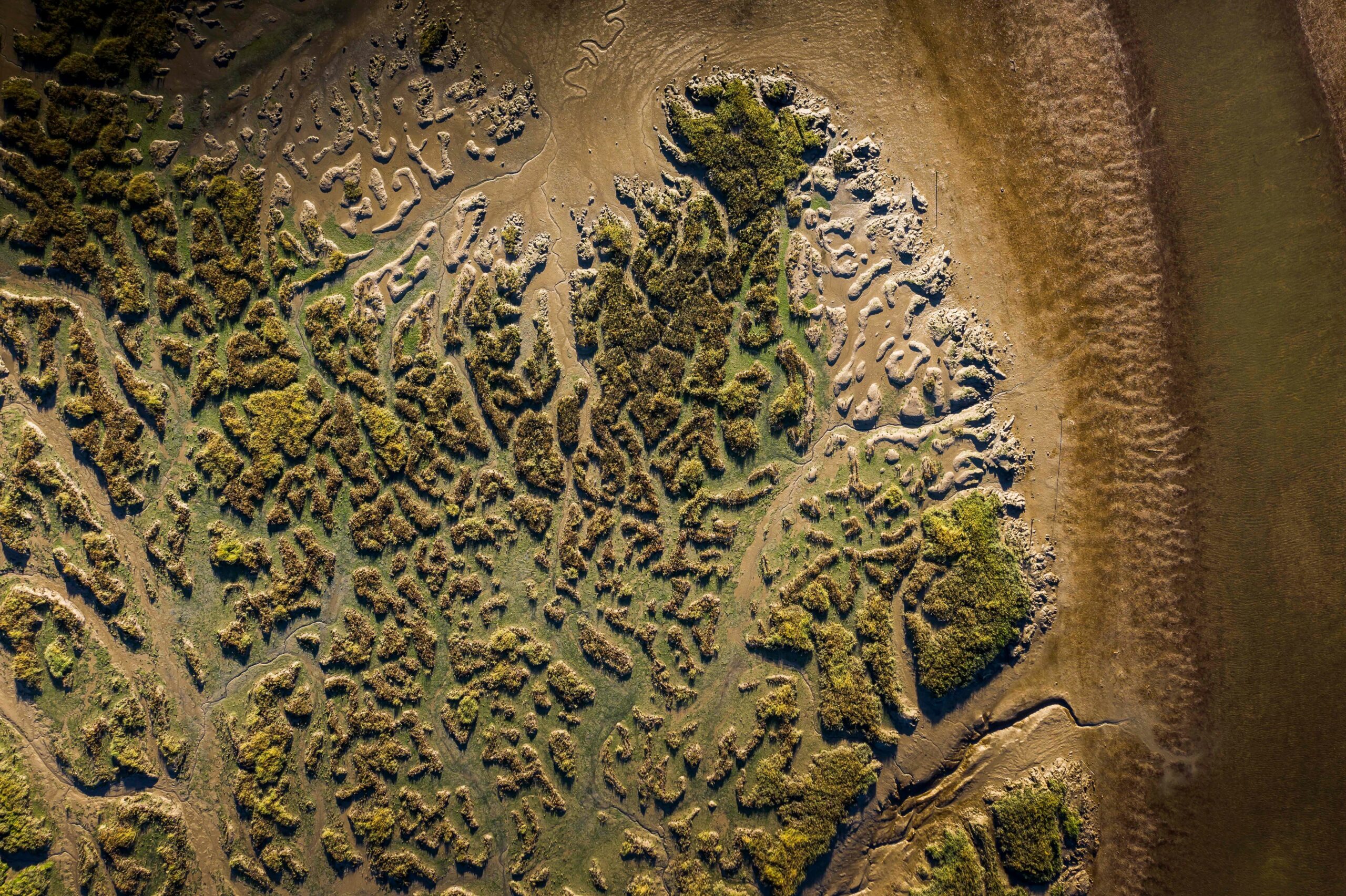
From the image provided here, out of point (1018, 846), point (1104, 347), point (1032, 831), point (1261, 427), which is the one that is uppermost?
point (1104, 347)

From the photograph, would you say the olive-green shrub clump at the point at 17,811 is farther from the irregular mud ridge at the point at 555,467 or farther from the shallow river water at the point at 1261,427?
the shallow river water at the point at 1261,427

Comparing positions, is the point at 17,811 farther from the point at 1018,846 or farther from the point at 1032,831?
the point at 1032,831

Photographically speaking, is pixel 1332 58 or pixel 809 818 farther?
pixel 1332 58

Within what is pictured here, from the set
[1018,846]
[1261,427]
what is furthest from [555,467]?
[1261,427]

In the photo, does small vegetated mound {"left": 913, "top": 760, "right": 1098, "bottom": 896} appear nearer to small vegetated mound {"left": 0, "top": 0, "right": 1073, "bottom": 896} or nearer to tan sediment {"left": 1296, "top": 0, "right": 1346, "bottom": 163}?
small vegetated mound {"left": 0, "top": 0, "right": 1073, "bottom": 896}

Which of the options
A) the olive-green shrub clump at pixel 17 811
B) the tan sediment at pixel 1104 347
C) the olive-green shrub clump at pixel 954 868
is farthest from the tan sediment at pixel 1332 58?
the olive-green shrub clump at pixel 17 811

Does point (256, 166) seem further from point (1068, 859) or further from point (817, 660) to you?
point (1068, 859)
